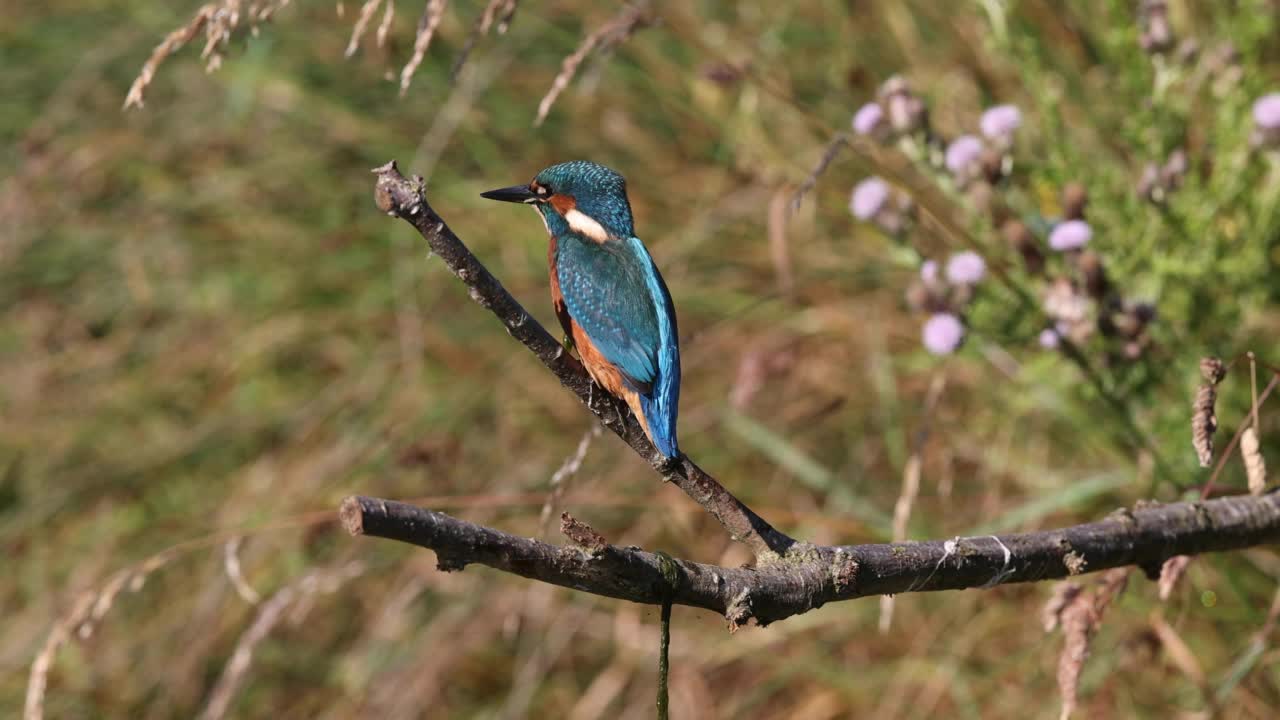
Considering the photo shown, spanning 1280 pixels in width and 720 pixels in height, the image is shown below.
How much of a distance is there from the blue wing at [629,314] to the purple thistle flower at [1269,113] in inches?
39.3

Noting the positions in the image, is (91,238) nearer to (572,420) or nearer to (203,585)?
(203,585)

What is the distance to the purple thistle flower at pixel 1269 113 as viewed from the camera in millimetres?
2066

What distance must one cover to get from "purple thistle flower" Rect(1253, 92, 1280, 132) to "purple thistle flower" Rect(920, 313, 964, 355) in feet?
1.91

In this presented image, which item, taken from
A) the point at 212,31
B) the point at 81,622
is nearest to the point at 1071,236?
the point at 212,31

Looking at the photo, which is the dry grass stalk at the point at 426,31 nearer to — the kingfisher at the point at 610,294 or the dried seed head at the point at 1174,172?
the kingfisher at the point at 610,294

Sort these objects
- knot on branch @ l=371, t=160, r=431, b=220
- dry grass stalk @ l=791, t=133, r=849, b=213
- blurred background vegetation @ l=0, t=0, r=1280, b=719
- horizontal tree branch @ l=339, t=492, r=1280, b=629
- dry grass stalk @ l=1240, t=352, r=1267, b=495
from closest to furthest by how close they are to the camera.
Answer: horizontal tree branch @ l=339, t=492, r=1280, b=629 → knot on branch @ l=371, t=160, r=431, b=220 → dry grass stalk @ l=1240, t=352, r=1267, b=495 → dry grass stalk @ l=791, t=133, r=849, b=213 → blurred background vegetation @ l=0, t=0, r=1280, b=719

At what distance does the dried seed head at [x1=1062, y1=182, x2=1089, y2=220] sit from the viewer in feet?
6.63

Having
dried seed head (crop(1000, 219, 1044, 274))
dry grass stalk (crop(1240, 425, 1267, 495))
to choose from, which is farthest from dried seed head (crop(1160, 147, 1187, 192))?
dry grass stalk (crop(1240, 425, 1267, 495))

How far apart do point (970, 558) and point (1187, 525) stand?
12.6 inches

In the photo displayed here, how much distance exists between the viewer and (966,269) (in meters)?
1.99

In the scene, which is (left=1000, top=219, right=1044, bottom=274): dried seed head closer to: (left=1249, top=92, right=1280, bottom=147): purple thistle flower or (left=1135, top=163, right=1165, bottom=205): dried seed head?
(left=1135, top=163, right=1165, bottom=205): dried seed head

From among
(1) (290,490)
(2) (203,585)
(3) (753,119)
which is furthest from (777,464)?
(2) (203,585)

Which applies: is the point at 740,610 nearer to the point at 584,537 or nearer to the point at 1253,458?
the point at 584,537

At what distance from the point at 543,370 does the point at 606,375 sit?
145cm
